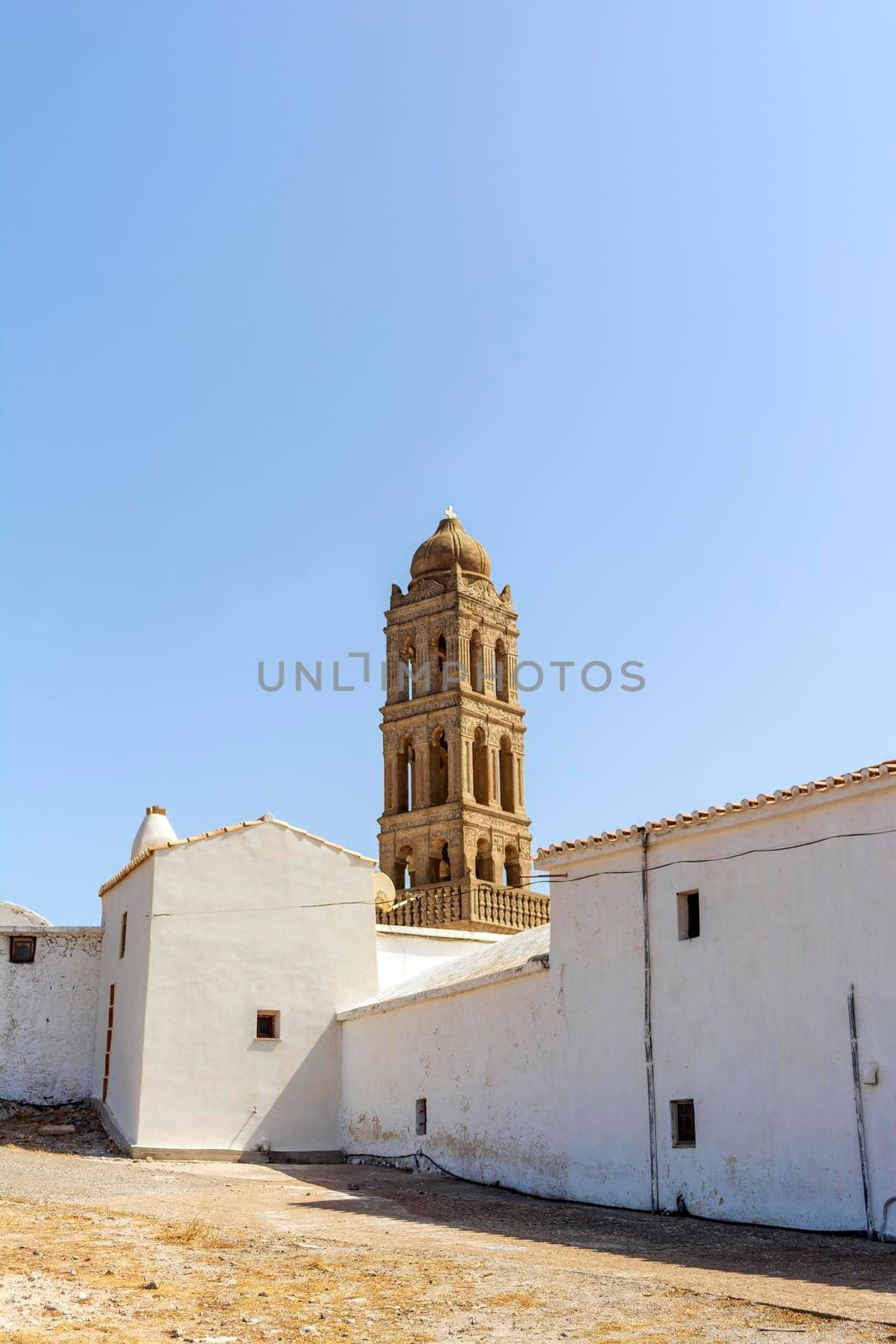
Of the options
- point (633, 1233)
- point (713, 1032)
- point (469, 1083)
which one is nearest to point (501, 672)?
point (469, 1083)

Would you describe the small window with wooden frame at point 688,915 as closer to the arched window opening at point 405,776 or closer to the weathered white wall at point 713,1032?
the weathered white wall at point 713,1032

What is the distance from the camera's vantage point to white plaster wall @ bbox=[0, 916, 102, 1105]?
2339 centimetres

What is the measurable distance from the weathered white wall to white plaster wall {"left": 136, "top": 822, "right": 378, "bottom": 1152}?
3677 millimetres

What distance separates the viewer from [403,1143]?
20.3 metres

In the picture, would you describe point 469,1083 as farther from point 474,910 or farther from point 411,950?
point 474,910

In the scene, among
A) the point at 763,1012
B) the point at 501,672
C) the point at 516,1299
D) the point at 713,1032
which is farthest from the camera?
the point at 501,672

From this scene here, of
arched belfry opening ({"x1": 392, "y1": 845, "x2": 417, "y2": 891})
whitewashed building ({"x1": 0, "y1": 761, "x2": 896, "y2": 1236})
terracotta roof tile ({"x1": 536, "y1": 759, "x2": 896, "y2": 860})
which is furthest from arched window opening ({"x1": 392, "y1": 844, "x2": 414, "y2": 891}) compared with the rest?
terracotta roof tile ({"x1": 536, "y1": 759, "x2": 896, "y2": 860})

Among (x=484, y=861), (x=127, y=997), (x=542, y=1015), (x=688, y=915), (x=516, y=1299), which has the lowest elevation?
(x=516, y=1299)

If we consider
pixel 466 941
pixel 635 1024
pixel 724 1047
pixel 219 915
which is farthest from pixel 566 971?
pixel 466 941

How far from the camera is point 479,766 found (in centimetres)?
4369

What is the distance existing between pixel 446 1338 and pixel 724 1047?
7.48m

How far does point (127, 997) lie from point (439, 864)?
20.8 m

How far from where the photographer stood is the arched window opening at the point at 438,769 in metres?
43.2

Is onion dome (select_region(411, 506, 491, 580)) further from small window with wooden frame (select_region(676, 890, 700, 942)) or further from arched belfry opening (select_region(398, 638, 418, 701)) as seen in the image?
small window with wooden frame (select_region(676, 890, 700, 942))
